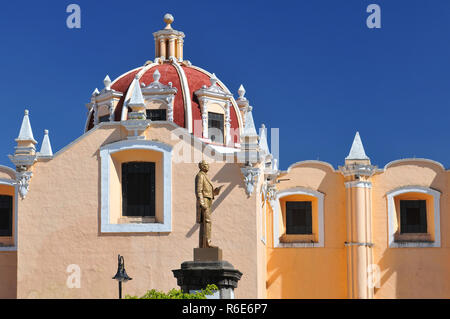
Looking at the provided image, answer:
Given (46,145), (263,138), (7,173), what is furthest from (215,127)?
(7,173)

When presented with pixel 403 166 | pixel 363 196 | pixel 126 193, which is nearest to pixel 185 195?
pixel 126 193

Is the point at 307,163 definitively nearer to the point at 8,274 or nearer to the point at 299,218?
the point at 299,218

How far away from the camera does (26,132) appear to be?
27734 mm

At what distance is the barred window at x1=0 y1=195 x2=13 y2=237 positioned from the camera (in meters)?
29.8

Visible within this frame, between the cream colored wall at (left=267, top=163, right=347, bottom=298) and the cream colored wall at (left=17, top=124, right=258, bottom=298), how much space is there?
3.54m

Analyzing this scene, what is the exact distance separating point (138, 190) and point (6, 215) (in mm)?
5888

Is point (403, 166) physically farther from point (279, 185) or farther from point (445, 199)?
point (279, 185)

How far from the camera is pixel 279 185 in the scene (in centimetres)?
3016

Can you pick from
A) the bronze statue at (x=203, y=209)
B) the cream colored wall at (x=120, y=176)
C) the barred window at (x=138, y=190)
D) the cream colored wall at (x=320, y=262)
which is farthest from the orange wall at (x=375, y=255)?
the bronze statue at (x=203, y=209)

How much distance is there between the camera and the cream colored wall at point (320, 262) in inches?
1152

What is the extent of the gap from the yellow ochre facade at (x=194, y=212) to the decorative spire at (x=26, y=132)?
0.05m

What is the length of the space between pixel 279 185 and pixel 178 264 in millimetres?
5718

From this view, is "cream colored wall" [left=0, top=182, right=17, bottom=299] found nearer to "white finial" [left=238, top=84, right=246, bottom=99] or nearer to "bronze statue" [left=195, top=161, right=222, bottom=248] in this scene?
"white finial" [left=238, top=84, right=246, bottom=99]

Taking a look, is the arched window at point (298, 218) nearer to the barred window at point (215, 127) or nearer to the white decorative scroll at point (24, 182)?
the barred window at point (215, 127)
